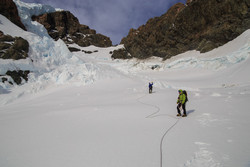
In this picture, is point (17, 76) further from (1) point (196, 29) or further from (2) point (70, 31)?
(2) point (70, 31)

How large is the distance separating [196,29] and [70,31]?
91331 millimetres

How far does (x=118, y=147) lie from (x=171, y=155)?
3.91 feet

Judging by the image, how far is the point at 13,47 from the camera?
69.7ft

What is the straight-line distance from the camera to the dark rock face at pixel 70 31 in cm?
9412

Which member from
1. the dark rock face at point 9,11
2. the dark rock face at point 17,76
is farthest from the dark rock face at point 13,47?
the dark rock face at point 9,11

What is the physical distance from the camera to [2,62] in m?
19.0

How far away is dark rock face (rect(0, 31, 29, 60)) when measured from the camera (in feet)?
67.0

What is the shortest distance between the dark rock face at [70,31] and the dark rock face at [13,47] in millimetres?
74675

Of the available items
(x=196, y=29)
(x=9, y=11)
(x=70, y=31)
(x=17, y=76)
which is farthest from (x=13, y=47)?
(x=70, y=31)

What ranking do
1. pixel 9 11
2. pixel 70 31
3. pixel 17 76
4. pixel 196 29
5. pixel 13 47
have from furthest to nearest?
pixel 70 31 → pixel 196 29 → pixel 9 11 → pixel 13 47 → pixel 17 76

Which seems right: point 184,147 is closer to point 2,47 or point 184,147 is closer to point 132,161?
point 132,161

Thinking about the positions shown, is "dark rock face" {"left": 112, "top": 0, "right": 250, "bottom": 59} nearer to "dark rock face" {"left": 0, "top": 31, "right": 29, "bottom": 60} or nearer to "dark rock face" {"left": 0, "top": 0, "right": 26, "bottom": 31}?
"dark rock face" {"left": 0, "top": 31, "right": 29, "bottom": 60}

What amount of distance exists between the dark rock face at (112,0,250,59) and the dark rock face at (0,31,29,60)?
4151 cm

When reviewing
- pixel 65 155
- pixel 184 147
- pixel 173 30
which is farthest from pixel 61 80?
pixel 173 30
